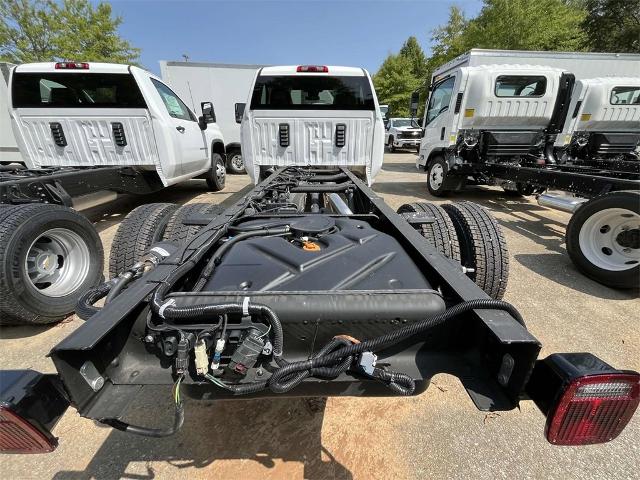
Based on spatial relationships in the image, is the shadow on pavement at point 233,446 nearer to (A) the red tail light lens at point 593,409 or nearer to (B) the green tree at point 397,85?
(A) the red tail light lens at point 593,409

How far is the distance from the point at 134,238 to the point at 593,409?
2679 millimetres

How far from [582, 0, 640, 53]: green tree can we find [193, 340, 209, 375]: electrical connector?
33.0 m

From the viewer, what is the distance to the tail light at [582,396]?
806mm

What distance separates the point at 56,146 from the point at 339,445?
5.76 m

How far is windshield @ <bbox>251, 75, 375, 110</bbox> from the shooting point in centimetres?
457

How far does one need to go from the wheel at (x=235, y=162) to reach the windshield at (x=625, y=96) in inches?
397

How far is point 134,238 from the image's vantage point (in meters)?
2.27

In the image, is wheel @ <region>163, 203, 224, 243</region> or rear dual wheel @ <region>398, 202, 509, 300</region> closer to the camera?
rear dual wheel @ <region>398, 202, 509, 300</region>

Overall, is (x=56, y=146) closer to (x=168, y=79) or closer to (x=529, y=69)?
(x=168, y=79)

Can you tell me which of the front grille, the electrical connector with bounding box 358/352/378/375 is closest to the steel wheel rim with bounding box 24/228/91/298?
the electrical connector with bounding box 358/352/378/375

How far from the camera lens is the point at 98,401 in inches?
36.9

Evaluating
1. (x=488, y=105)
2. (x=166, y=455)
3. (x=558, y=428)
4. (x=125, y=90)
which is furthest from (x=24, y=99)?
(x=488, y=105)

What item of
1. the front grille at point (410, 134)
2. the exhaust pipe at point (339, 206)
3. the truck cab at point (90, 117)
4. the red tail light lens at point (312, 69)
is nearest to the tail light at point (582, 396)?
the exhaust pipe at point (339, 206)

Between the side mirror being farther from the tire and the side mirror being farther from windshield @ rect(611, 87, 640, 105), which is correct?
windshield @ rect(611, 87, 640, 105)
